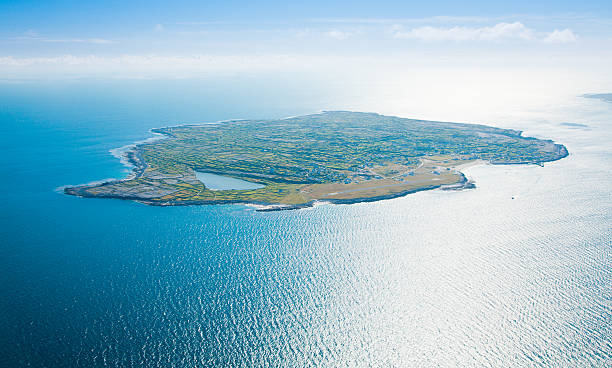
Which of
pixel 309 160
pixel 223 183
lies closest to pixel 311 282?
pixel 223 183

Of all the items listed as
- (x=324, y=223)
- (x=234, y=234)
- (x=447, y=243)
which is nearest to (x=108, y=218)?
(x=234, y=234)

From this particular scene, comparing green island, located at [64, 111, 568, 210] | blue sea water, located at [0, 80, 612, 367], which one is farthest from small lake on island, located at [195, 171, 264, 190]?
blue sea water, located at [0, 80, 612, 367]

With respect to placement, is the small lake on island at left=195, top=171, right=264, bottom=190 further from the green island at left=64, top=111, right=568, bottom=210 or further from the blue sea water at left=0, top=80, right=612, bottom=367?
the blue sea water at left=0, top=80, right=612, bottom=367

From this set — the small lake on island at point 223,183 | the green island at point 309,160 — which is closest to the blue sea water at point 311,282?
the green island at point 309,160

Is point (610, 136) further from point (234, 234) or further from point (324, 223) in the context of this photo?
point (234, 234)

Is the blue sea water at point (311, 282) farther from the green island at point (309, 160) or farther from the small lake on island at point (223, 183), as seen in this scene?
the small lake on island at point (223, 183)

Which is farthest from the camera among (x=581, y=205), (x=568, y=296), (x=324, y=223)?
(x=581, y=205)
